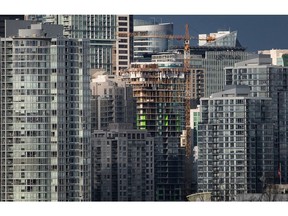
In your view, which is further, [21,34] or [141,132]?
[141,132]

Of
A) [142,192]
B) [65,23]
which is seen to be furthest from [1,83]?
[65,23]

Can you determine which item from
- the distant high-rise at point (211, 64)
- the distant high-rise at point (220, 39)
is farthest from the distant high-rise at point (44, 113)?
the distant high-rise at point (220, 39)

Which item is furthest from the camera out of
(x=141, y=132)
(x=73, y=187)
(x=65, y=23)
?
(x=65, y=23)

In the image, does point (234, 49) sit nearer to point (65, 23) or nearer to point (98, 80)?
point (65, 23)

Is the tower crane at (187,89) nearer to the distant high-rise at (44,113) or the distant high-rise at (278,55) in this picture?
the distant high-rise at (278,55)

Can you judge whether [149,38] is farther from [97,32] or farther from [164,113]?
[164,113]

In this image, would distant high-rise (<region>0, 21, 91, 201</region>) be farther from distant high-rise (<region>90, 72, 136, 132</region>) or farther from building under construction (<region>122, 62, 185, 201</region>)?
distant high-rise (<region>90, 72, 136, 132</region>)

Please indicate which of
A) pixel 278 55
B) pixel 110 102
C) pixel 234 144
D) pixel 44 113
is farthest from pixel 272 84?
pixel 44 113
